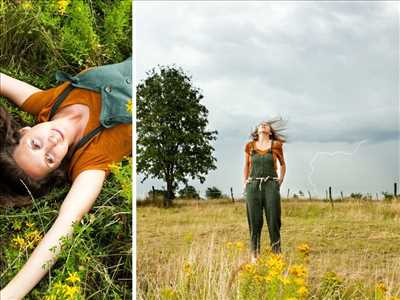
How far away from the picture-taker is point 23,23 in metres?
2.16

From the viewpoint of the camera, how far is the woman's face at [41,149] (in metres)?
2.02

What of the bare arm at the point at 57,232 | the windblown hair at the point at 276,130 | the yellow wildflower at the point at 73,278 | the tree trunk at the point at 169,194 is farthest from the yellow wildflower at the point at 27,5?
the tree trunk at the point at 169,194

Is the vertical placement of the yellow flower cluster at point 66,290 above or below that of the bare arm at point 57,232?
below

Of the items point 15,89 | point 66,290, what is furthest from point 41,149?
point 66,290

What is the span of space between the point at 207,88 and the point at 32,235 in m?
1.16

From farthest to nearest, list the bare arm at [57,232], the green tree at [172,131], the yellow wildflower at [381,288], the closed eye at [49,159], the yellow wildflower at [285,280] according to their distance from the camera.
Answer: the green tree at [172,131]
the yellow wildflower at [381,288]
the yellow wildflower at [285,280]
the closed eye at [49,159]
the bare arm at [57,232]

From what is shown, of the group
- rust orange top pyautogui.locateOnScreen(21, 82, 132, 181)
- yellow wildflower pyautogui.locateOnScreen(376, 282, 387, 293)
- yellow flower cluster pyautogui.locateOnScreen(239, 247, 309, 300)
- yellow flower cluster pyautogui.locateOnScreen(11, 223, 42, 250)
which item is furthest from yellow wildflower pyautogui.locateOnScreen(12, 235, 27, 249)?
yellow wildflower pyautogui.locateOnScreen(376, 282, 387, 293)

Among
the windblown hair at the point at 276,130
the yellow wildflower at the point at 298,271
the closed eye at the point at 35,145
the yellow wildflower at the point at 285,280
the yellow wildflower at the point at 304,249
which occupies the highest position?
the windblown hair at the point at 276,130

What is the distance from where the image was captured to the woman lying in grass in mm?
2004

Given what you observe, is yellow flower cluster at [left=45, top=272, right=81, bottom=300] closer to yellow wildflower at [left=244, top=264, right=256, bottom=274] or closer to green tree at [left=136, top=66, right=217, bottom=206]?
yellow wildflower at [left=244, top=264, right=256, bottom=274]

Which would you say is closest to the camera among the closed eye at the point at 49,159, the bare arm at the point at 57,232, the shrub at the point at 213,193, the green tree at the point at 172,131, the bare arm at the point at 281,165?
the bare arm at the point at 57,232

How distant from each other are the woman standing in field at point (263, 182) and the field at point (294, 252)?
5cm

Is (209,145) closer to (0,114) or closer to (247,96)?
(247,96)

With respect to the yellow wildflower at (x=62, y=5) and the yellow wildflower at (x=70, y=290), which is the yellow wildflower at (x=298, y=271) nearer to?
the yellow wildflower at (x=70, y=290)
